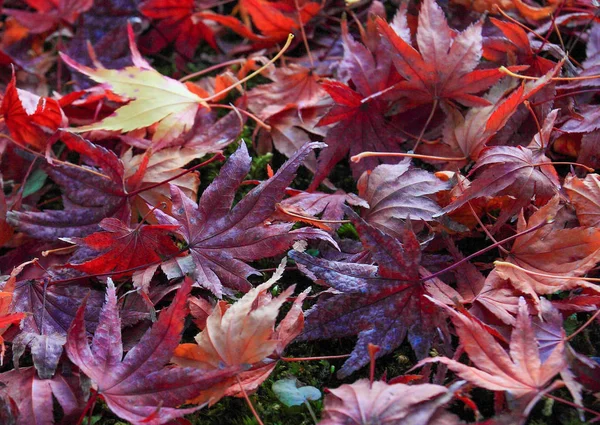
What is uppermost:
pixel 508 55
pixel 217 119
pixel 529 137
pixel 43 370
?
pixel 508 55

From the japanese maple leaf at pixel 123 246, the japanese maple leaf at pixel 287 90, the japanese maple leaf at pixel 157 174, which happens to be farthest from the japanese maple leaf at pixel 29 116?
the japanese maple leaf at pixel 287 90

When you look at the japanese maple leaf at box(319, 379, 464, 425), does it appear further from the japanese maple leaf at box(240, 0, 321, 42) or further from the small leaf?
the japanese maple leaf at box(240, 0, 321, 42)

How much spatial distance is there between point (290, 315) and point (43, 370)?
40 cm

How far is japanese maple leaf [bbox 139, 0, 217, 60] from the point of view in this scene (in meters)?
1.45

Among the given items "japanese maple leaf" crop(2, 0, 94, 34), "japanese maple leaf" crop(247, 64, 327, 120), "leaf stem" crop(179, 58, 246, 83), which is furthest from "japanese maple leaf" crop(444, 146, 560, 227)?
"japanese maple leaf" crop(2, 0, 94, 34)

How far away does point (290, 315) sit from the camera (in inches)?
34.9

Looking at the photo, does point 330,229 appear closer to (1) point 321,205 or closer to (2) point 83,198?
(1) point 321,205

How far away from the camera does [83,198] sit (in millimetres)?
1094

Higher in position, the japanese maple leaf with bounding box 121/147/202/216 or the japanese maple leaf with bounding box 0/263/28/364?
the japanese maple leaf with bounding box 121/147/202/216

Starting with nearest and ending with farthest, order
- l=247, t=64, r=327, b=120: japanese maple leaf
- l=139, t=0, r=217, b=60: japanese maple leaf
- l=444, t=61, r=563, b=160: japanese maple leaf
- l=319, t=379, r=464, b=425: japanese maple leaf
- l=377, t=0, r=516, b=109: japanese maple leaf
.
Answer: l=319, t=379, r=464, b=425: japanese maple leaf → l=444, t=61, r=563, b=160: japanese maple leaf → l=377, t=0, r=516, b=109: japanese maple leaf → l=247, t=64, r=327, b=120: japanese maple leaf → l=139, t=0, r=217, b=60: japanese maple leaf

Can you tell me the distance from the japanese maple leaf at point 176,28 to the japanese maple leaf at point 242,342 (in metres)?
0.90

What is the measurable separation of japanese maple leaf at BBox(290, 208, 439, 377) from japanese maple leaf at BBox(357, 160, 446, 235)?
0.11 m

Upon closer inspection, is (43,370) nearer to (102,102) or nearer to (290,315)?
(290,315)

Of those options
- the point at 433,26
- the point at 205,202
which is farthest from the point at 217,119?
the point at 433,26
